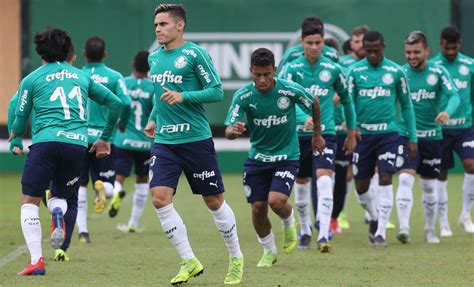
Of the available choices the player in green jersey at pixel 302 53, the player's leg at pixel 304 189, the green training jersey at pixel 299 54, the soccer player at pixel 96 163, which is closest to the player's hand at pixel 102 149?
the soccer player at pixel 96 163

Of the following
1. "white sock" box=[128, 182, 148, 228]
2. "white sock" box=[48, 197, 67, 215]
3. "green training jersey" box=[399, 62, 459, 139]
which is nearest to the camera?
"white sock" box=[48, 197, 67, 215]

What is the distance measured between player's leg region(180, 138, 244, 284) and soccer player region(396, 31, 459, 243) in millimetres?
3940

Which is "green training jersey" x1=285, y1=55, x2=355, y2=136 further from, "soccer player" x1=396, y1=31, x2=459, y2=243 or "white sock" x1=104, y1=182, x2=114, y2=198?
"white sock" x1=104, y1=182, x2=114, y2=198

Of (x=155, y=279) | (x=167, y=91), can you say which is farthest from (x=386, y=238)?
(x=167, y=91)

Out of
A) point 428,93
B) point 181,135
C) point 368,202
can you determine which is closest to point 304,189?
point 368,202

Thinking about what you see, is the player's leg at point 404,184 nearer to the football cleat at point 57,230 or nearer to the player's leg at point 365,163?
the player's leg at point 365,163

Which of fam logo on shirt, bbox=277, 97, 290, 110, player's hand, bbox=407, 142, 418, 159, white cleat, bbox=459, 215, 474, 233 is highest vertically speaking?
fam logo on shirt, bbox=277, 97, 290, 110

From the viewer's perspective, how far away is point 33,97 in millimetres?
9914

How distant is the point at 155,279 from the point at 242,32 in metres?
15.0

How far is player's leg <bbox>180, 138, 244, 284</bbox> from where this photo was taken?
940 centimetres

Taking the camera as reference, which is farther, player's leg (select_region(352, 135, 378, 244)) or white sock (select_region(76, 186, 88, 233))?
white sock (select_region(76, 186, 88, 233))

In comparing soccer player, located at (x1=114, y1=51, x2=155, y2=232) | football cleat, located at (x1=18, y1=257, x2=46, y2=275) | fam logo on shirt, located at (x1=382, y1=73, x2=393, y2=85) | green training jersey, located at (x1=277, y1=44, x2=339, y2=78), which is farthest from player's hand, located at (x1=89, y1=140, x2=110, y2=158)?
soccer player, located at (x1=114, y1=51, x2=155, y2=232)

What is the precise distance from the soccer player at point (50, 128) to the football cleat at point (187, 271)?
1.22m

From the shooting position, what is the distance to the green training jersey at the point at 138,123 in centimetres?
1482
